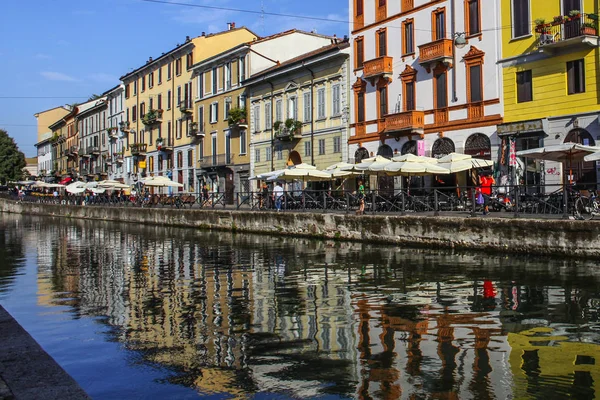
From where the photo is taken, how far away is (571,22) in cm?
2455

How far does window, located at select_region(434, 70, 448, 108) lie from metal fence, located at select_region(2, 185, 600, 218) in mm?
6879

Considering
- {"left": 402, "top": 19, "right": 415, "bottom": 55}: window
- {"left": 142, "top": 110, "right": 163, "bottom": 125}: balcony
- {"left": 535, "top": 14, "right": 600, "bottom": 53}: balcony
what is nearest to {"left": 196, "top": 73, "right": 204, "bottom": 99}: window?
{"left": 142, "top": 110, "right": 163, "bottom": 125}: balcony

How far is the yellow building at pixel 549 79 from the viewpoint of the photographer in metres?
24.5

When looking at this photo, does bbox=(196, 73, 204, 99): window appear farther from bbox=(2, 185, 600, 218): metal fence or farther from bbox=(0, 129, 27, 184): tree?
bbox=(0, 129, 27, 184): tree

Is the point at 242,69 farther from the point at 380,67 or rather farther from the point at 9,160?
the point at 9,160

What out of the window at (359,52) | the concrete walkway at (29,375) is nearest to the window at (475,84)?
the window at (359,52)

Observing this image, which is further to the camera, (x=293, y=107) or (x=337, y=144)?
(x=293, y=107)

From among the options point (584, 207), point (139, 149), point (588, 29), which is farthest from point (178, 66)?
point (584, 207)

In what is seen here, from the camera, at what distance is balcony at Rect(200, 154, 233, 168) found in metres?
49.1

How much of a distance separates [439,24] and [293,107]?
12914 mm

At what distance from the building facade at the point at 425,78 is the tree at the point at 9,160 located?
247 ft

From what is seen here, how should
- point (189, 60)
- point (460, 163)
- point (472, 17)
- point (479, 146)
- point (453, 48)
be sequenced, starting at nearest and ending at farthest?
point (460, 163)
point (479, 146)
point (472, 17)
point (453, 48)
point (189, 60)

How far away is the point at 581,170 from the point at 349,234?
9502mm

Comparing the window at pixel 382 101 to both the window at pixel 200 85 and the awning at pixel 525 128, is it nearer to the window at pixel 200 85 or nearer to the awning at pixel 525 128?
the awning at pixel 525 128
